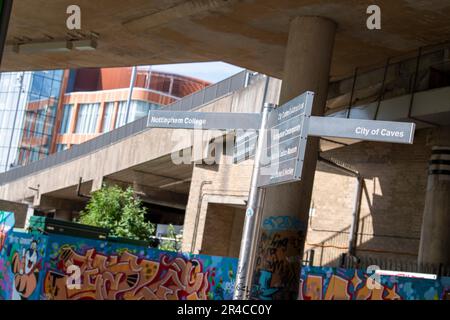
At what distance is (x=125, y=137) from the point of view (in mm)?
38625

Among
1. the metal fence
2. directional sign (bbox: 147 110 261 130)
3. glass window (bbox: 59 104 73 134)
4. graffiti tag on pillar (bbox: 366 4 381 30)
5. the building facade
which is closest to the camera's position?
directional sign (bbox: 147 110 261 130)

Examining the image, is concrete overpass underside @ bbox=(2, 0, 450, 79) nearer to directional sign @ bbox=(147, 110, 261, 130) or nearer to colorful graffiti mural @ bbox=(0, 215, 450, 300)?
directional sign @ bbox=(147, 110, 261, 130)

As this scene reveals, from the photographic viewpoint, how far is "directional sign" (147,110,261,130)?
14242 millimetres

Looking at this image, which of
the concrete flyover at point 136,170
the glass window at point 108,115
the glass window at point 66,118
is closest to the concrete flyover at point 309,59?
the concrete flyover at point 136,170

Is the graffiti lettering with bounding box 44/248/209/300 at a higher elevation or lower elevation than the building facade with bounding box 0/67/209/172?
lower

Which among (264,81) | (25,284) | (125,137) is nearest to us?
(25,284)

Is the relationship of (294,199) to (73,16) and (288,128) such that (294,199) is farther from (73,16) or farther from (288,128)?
(73,16)

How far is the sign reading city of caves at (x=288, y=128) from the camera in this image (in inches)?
498

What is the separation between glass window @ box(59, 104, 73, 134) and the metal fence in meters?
33.0

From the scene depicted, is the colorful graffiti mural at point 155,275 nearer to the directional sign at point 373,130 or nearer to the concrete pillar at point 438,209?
the concrete pillar at point 438,209

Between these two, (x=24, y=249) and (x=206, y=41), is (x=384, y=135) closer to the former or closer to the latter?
(x=206, y=41)

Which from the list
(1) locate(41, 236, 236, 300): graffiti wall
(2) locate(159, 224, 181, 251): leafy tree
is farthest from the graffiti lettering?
(2) locate(159, 224, 181, 251): leafy tree
